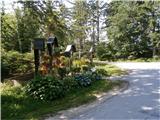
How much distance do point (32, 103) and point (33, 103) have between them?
0.12ft

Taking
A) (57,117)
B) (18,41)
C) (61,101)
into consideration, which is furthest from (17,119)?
(18,41)

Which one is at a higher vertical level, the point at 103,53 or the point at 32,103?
the point at 103,53

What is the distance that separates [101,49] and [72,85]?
25.6 meters

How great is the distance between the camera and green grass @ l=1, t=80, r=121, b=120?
9398 mm

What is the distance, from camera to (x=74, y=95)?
11711mm

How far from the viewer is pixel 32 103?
10508 millimetres

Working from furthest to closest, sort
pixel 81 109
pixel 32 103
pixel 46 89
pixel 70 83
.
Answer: pixel 70 83 < pixel 46 89 < pixel 32 103 < pixel 81 109

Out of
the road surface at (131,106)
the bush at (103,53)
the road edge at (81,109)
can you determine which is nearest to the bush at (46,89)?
the road edge at (81,109)

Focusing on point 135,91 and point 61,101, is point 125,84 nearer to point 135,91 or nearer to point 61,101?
point 135,91

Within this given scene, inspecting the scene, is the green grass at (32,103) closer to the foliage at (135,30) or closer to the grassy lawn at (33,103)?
the grassy lawn at (33,103)

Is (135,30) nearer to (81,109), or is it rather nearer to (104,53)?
(104,53)

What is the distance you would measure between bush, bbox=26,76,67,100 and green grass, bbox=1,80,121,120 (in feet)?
0.69

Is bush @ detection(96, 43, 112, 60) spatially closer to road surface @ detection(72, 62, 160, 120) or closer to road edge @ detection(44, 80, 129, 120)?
road surface @ detection(72, 62, 160, 120)

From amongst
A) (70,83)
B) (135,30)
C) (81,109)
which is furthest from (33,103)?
(135,30)
